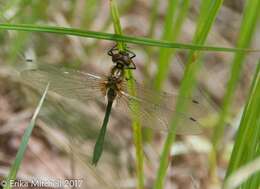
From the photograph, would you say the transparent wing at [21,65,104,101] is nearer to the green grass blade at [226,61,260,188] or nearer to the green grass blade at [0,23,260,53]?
the green grass blade at [0,23,260,53]

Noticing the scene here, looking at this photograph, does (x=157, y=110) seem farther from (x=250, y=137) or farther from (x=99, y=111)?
(x=99, y=111)

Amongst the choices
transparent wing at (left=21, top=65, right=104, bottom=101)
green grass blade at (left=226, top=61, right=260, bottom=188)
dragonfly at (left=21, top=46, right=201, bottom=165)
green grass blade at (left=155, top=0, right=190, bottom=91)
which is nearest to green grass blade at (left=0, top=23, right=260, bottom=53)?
green grass blade at (left=226, top=61, right=260, bottom=188)

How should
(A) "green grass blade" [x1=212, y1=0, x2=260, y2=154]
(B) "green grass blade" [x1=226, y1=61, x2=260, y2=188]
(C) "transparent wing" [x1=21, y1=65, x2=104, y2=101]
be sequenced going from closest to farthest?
(B) "green grass blade" [x1=226, y1=61, x2=260, y2=188], (C) "transparent wing" [x1=21, y1=65, x2=104, y2=101], (A) "green grass blade" [x1=212, y1=0, x2=260, y2=154]

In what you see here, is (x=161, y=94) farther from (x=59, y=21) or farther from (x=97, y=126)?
(x=59, y=21)

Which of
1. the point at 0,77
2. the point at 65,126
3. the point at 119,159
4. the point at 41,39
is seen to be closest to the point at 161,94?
the point at 65,126

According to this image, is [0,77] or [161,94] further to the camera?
[0,77]

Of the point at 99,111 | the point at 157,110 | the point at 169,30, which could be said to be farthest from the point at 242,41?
the point at 99,111
